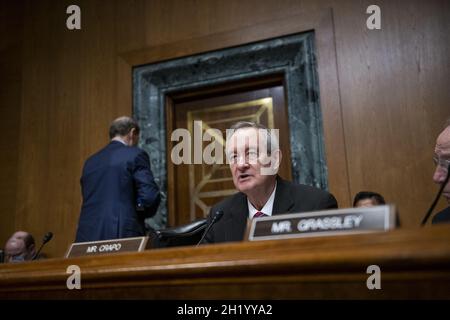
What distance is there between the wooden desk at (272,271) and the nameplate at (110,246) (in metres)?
0.24

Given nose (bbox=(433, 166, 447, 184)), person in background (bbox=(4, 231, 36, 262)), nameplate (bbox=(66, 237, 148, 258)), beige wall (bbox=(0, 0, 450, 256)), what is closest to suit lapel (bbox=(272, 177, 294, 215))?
nose (bbox=(433, 166, 447, 184))

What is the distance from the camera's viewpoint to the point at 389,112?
3139 mm

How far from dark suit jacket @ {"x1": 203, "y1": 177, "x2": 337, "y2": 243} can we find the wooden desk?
0.89m

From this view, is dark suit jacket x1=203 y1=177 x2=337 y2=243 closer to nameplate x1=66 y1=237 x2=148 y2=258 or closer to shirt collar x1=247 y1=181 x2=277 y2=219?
shirt collar x1=247 y1=181 x2=277 y2=219

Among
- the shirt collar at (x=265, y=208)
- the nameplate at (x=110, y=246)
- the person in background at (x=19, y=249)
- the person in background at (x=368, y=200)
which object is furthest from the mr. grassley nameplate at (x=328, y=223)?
the person in background at (x=19, y=249)

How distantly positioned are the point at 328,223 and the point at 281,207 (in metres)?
1.05

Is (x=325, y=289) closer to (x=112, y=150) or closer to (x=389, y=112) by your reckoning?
(x=112, y=150)

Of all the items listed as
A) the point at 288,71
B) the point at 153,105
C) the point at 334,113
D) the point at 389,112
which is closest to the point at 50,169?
the point at 153,105

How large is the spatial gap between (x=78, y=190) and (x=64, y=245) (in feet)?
1.55

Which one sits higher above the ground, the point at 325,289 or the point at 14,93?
the point at 14,93

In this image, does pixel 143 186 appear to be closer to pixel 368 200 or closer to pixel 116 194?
pixel 116 194

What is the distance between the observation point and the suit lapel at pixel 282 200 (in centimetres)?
178

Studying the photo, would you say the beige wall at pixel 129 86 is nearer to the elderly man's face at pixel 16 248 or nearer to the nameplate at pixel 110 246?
the elderly man's face at pixel 16 248
